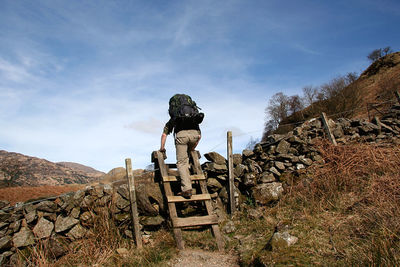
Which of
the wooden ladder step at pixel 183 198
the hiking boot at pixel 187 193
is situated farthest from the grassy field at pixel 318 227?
the hiking boot at pixel 187 193

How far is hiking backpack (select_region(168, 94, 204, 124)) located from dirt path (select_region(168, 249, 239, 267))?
276 centimetres

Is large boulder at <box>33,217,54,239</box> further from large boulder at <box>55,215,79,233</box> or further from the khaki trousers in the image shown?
the khaki trousers

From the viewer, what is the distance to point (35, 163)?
57.7 meters

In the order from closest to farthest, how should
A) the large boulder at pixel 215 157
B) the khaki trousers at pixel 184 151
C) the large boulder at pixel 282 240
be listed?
the large boulder at pixel 282 240
the khaki trousers at pixel 184 151
the large boulder at pixel 215 157

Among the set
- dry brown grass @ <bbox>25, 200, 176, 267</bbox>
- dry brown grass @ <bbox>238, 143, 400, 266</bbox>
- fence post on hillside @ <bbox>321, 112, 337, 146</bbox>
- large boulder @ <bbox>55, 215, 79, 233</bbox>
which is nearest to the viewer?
dry brown grass @ <bbox>238, 143, 400, 266</bbox>

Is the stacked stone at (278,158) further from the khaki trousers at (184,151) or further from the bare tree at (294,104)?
the bare tree at (294,104)

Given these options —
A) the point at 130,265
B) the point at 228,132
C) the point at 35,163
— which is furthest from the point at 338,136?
the point at 35,163

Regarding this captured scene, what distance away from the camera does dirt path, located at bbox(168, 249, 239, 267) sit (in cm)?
416

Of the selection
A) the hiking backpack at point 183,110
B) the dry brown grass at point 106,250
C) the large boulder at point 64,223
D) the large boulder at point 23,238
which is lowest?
the dry brown grass at point 106,250

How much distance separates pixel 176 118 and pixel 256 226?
9.91ft

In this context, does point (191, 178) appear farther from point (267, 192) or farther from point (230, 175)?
point (267, 192)

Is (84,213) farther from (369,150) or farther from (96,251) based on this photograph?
(369,150)

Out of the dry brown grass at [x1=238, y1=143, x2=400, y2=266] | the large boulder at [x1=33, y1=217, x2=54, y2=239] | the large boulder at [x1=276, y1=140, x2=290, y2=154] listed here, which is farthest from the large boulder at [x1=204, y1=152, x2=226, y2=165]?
the large boulder at [x1=33, y1=217, x2=54, y2=239]

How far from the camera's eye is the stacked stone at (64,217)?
4652mm
